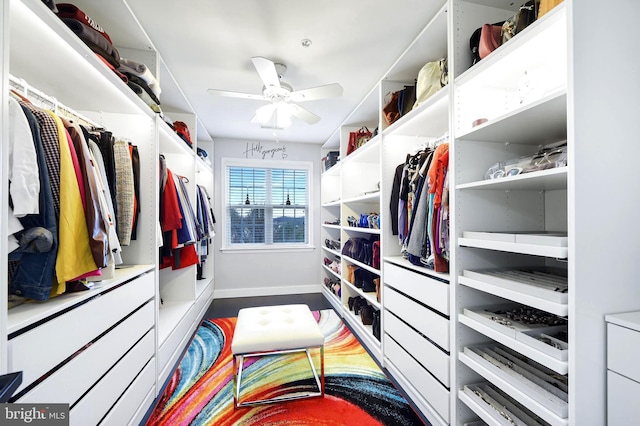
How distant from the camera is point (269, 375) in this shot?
196cm

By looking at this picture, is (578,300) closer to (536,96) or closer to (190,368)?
(536,96)

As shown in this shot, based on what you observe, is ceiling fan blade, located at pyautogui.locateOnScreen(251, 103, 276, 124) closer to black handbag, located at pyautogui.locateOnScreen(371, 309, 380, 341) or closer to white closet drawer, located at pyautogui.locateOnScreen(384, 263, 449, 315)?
white closet drawer, located at pyautogui.locateOnScreen(384, 263, 449, 315)

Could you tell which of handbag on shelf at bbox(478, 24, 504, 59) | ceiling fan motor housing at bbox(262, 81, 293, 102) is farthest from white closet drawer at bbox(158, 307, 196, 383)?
handbag on shelf at bbox(478, 24, 504, 59)

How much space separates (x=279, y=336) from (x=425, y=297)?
3.08ft

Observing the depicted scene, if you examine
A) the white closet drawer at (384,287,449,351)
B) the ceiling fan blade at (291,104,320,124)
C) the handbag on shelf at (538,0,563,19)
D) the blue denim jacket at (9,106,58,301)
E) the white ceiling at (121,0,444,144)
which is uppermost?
the white ceiling at (121,0,444,144)

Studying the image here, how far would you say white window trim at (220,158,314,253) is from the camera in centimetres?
395

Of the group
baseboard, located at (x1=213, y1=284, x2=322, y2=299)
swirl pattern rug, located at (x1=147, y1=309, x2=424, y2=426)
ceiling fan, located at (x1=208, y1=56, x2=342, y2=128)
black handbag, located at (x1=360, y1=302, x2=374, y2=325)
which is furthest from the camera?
baseboard, located at (x1=213, y1=284, x2=322, y2=299)

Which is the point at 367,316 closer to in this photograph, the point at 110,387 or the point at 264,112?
the point at 110,387

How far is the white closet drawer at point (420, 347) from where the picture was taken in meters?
1.42

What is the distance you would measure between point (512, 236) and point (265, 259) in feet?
11.3

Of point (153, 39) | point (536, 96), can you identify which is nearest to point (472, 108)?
point (536, 96)

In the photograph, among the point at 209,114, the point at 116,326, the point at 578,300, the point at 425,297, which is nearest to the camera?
the point at 578,300

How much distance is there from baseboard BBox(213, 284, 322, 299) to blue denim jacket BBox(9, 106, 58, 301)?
3.12 metres

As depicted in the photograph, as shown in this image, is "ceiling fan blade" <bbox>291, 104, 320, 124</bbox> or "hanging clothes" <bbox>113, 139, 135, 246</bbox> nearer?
"hanging clothes" <bbox>113, 139, 135, 246</bbox>
